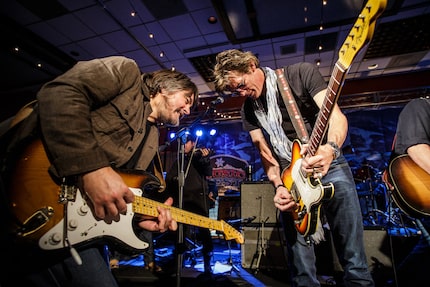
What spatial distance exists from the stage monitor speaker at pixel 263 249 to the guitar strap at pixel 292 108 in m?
2.40

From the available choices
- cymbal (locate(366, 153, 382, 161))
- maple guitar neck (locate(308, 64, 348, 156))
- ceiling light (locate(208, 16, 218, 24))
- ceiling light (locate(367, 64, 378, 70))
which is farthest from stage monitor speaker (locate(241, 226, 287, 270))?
ceiling light (locate(367, 64, 378, 70))

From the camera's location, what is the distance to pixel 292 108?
7.39 feet

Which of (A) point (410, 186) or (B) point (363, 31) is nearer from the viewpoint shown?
(B) point (363, 31)

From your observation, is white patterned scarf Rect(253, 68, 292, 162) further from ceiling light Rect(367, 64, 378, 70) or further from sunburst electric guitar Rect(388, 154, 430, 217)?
ceiling light Rect(367, 64, 378, 70)

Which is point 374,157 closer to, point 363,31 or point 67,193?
point 363,31

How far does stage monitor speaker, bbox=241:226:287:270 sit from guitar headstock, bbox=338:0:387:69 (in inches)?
127

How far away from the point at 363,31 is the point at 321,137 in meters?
0.72

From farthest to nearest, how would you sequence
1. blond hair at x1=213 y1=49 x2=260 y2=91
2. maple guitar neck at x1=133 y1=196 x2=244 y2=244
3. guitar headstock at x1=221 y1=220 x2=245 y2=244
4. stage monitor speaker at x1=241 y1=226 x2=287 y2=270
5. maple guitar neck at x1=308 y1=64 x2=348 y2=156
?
1. stage monitor speaker at x1=241 y1=226 x2=287 y2=270
2. guitar headstock at x1=221 y1=220 x2=245 y2=244
3. blond hair at x1=213 y1=49 x2=260 y2=91
4. maple guitar neck at x1=133 y1=196 x2=244 y2=244
5. maple guitar neck at x1=308 y1=64 x2=348 y2=156

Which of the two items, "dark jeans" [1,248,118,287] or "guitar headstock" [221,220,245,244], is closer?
"dark jeans" [1,248,118,287]

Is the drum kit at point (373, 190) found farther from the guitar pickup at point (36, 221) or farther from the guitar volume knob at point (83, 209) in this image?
the guitar pickup at point (36, 221)

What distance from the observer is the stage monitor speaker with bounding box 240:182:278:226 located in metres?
4.24

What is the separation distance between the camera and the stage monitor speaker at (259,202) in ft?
13.9

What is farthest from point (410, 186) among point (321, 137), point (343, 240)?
point (321, 137)

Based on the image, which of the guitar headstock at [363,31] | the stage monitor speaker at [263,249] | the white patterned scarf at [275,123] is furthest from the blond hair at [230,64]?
the stage monitor speaker at [263,249]
